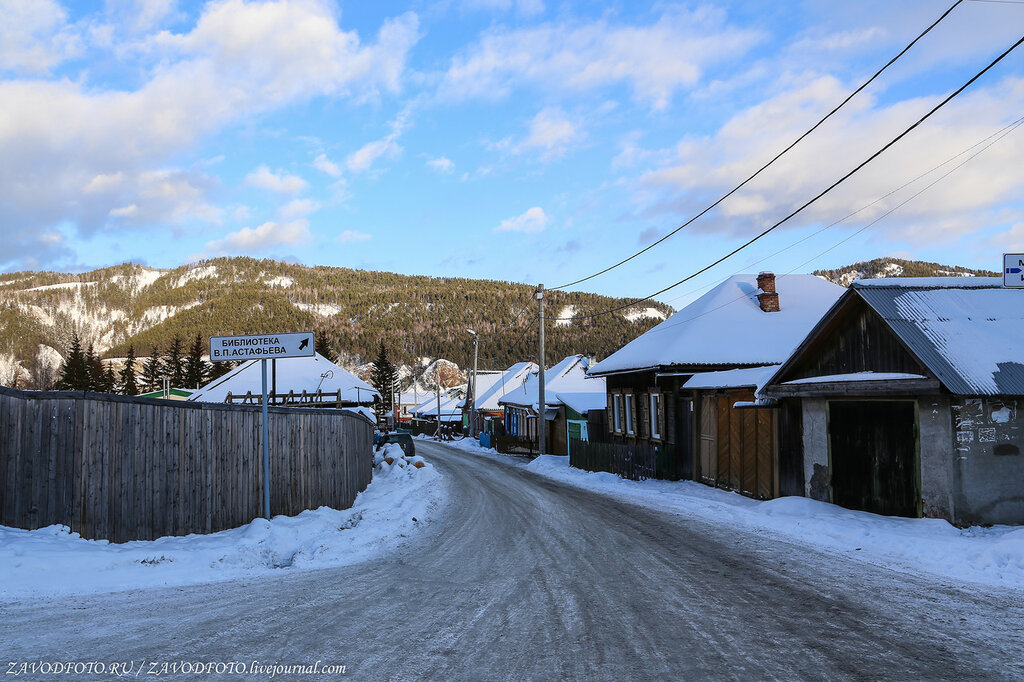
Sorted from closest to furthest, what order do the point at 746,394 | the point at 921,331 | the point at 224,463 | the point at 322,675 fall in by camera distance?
the point at 322,675 < the point at 224,463 < the point at 921,331 < the point at 746,394

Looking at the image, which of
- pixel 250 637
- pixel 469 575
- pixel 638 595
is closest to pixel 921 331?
pixel 638 595

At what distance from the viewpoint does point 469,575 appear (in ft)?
27.1

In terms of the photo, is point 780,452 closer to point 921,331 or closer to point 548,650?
point 921,331

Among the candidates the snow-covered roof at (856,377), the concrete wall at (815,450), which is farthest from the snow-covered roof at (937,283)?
the concrete wall at (815,450)

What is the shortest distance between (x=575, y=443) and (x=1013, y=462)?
19.1m

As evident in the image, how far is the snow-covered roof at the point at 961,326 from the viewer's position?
1073cm

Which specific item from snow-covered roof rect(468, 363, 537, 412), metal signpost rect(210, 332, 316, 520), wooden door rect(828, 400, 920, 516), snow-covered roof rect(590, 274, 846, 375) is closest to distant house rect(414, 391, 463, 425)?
snow-covered roof rect(468, 363, 537, 412)

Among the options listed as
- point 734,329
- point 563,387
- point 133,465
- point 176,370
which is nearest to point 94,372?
point 176,370

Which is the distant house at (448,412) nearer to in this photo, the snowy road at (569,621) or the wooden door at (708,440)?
the wooden door at (708,440)

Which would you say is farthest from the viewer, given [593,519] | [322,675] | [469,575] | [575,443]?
[575,443]

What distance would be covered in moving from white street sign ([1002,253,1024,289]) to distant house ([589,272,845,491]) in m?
7.40

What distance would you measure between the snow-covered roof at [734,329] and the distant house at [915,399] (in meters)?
7.33

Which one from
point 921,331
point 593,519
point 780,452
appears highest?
point 921,331

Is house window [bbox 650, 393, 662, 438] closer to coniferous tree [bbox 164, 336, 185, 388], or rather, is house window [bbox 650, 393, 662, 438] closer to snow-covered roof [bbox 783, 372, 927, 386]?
snow-covered roof [bbox 783, 372, 927, 386]
